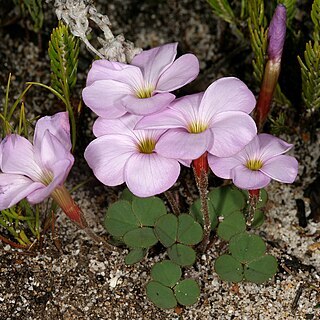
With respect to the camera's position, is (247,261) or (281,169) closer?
(281,169)

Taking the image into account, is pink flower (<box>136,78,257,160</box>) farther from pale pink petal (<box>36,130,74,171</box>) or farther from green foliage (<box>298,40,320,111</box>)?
green foliage (<box>298,40,320,111</box>)

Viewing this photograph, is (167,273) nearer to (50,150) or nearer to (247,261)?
(247,261)

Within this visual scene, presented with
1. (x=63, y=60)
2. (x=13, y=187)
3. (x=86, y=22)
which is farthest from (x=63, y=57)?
(x=13, y=187)

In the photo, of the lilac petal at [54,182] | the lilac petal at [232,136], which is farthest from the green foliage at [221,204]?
the lilac petal at [54,182]

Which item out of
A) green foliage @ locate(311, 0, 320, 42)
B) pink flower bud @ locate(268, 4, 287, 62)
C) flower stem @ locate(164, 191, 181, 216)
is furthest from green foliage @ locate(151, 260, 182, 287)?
green foliage @ locate(311, 0, 320, 42)

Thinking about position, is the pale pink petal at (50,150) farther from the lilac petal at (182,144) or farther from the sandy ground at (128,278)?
the sandy ground at (128,278)
